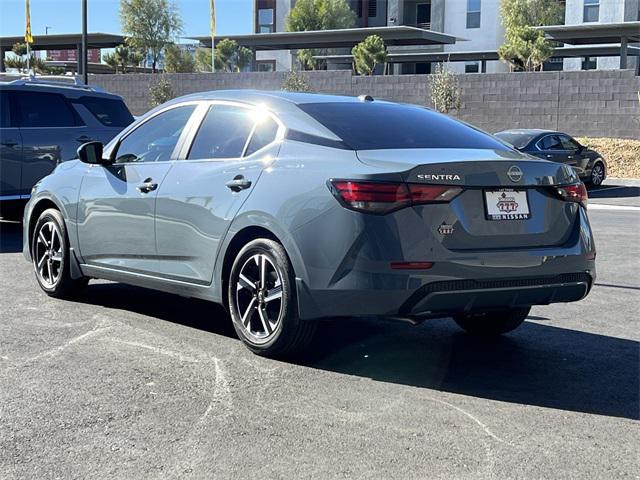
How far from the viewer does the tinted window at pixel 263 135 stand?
5660mm

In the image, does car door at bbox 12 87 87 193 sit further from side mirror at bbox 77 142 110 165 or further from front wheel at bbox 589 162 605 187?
front wheel at bbox 589 162 605 187

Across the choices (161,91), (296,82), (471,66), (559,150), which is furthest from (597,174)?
(471,66)

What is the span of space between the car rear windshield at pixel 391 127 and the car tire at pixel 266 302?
827mm

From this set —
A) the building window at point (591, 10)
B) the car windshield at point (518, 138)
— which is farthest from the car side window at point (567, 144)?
the building window at point (591, 10)

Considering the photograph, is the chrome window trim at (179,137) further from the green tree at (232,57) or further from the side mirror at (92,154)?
the green tree at (232,57)

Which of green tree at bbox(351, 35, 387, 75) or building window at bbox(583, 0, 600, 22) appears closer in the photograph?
green tree at bbox(351, 35, 387, 75)

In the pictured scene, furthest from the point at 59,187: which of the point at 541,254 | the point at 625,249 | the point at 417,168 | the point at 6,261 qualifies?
the point at 625,249

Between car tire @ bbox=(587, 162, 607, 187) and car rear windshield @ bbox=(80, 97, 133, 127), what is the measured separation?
12.6 metres

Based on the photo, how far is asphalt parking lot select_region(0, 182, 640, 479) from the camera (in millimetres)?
3799

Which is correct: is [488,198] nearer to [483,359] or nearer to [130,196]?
[483,359]

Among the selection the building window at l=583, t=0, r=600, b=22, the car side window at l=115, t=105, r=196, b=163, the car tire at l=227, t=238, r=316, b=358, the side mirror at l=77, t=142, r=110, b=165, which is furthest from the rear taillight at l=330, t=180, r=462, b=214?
the building window at l=583, t=0, r=600, b=22

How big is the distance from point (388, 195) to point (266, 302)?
1088 millimetres

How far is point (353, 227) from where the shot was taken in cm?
482

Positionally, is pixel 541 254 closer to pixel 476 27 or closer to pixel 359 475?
pixel 359 475
